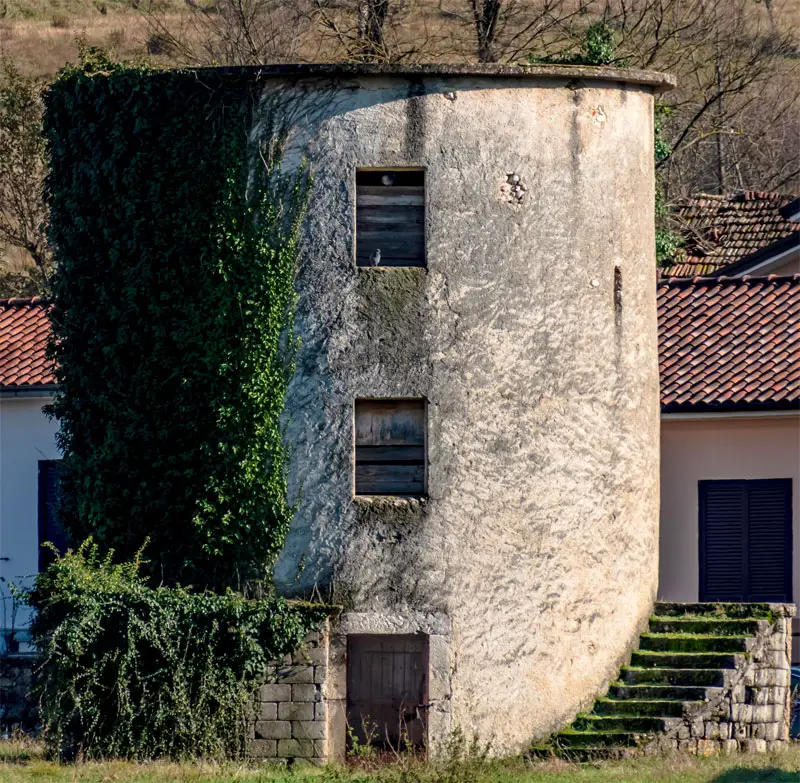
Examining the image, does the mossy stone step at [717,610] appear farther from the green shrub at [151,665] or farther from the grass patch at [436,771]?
the green shrub at [151,665]

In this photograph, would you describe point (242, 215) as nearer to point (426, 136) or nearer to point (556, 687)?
point (426, 136)

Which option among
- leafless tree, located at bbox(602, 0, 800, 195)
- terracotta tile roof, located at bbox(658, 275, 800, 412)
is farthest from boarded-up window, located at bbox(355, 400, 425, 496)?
leafless tree, located at bbox(602, 0, 800, 195)

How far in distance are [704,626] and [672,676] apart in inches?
39.9

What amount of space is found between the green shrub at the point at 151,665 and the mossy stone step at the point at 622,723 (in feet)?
11.2

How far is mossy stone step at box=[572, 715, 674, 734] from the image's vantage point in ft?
61.1

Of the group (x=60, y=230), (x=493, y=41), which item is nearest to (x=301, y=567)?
(x=60, y=230)

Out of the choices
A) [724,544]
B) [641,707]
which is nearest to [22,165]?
[724,544]

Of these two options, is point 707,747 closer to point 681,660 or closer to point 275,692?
point 681,660

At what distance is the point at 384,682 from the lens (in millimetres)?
18859

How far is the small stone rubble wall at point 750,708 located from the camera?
61.5 feet

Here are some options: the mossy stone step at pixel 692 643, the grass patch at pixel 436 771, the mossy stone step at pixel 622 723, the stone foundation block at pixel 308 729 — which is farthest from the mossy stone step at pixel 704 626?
the stone foundation block at pixel 308 729

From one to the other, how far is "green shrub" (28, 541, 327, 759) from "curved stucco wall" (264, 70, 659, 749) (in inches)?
36.8

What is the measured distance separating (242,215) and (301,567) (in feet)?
13.2

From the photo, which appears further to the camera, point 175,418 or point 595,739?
point 175,418
